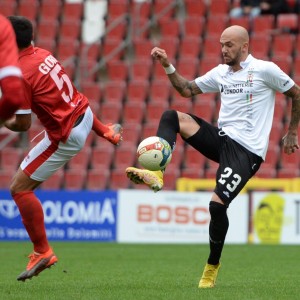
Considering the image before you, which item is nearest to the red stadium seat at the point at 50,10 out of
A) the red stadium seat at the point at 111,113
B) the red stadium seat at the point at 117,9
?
the red stadium seat at the point at 117,9

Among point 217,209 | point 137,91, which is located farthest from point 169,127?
point 137,91

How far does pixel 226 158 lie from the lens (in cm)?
815

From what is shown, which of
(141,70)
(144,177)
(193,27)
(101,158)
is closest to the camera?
(144,177)

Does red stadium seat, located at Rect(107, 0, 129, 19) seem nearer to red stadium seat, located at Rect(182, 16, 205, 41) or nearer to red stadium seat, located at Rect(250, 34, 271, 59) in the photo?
red stadium seat, located at Rect(182, 16, 205, 41)

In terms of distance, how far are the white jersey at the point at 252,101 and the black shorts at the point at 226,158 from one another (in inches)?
2.4

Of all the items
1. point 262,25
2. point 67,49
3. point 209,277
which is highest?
point 262,25

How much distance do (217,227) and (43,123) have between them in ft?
5.64

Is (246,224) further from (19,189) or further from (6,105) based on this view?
(6,105)

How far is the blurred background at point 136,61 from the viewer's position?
62.4ft

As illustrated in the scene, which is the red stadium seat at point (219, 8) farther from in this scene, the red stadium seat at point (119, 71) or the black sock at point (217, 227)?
the black sock at point (217, 227)

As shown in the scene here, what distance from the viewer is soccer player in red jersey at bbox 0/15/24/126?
6211mm

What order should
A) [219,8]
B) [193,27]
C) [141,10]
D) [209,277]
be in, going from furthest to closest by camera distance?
1. [141,10]
2. [219,8]
3. [193,27]
4. [209,277]

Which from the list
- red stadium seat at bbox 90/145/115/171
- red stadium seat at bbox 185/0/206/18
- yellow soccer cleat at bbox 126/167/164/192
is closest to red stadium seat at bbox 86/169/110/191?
red stadium seat at bbox 90/145/115/171

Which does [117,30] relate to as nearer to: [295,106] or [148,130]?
[148,130]
